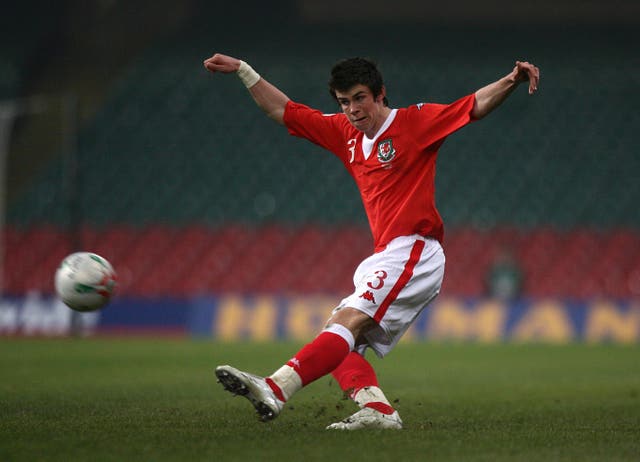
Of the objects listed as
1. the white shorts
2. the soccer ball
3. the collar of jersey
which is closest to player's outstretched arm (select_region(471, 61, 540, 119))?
the collar of jersey

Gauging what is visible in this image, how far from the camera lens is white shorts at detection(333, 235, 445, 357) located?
575 centimetres

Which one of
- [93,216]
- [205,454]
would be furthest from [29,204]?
[205,454]

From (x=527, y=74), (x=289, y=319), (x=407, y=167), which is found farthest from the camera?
(x=289, y=319)

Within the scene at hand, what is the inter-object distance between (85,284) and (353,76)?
7.56 ft

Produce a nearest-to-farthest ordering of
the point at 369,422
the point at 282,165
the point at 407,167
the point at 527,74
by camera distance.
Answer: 1. the point at 527,74
2. the point at 369,422
3. the point at 407,167
4. the point at 282,165

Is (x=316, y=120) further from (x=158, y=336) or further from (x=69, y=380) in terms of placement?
(x=158, y=336)

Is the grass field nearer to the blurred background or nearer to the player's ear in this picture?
the player's ear

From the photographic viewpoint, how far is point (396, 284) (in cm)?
577

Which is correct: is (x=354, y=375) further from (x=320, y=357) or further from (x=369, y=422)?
(x=320, y=357)

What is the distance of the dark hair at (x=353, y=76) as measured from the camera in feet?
19.2

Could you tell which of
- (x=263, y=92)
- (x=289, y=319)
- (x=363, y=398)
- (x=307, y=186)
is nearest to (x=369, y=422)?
(x=363, y=398)

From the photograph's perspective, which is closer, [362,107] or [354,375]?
[362,107]

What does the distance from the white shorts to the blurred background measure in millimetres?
12798

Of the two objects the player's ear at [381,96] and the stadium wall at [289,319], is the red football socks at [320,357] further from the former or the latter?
the stadium wall at [289,319]
